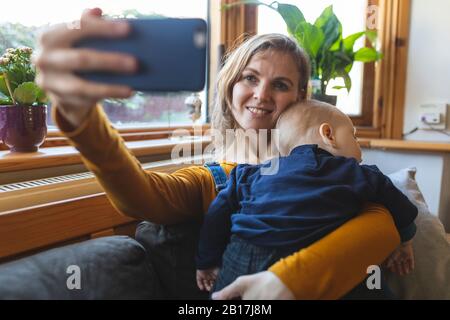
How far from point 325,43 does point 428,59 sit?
52 cm

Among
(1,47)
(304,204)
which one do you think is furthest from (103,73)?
(1,47)

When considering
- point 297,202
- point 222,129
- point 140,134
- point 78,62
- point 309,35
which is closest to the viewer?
point 78,62

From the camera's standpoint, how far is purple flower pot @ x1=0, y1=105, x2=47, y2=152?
977mm

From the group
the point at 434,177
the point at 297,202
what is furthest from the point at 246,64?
the point at 434,177

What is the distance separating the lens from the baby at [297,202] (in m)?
0.73

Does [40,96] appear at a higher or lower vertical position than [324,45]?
lower

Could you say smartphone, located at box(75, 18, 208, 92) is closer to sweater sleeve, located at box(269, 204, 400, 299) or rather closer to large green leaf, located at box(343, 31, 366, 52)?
sweater sleeve, located at box(269, 204, 400, 299)

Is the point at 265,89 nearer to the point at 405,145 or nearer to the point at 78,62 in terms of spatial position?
the point at 78,62

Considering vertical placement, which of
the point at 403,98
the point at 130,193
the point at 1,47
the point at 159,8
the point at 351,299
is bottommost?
the point at 351,299

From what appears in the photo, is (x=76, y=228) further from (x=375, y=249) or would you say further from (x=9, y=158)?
(x=375, y=249)

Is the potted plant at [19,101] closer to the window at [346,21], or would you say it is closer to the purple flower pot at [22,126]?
the purple flower pot at [22,126]

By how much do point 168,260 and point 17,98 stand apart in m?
0.55

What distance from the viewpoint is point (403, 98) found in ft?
6.37

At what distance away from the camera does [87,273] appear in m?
0.75
